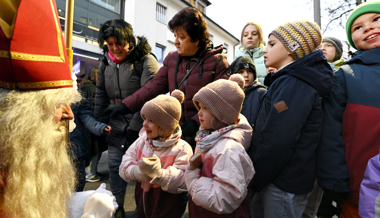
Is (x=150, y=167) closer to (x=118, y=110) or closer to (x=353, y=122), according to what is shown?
(x=118, y=110)

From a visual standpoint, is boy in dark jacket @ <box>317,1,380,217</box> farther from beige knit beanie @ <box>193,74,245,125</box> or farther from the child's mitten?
the child's mitten

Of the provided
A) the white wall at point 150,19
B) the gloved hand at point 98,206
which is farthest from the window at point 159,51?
the gloved hand at point 98,206

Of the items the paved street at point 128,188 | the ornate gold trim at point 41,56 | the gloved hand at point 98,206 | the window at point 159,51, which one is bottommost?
the paved street at point 128,188

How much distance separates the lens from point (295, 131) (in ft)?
4.80

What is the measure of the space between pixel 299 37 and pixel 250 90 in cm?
101

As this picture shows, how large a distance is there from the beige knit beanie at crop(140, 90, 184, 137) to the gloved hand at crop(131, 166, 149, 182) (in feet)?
1.13

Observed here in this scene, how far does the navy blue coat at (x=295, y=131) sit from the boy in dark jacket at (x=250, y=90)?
0.82 m

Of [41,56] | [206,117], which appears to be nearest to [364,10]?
[206,117]

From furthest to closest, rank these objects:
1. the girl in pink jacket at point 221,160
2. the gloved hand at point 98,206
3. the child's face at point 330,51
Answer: the child's face at point 330,51 < the girl in pink jacket at point 221,160 < the gloved hand at point 98,206

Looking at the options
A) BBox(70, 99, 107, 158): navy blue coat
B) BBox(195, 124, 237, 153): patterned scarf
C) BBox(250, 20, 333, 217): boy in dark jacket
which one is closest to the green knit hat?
BBox(250, 20, 333, 217): boy in dark jacket

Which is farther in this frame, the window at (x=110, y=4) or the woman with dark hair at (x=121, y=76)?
the window at (x=110, y=4)

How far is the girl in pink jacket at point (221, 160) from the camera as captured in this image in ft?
4.60

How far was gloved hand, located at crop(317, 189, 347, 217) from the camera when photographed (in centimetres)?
150

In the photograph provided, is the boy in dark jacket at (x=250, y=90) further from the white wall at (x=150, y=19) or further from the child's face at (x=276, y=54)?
the white wall at (x=150, y=19)
